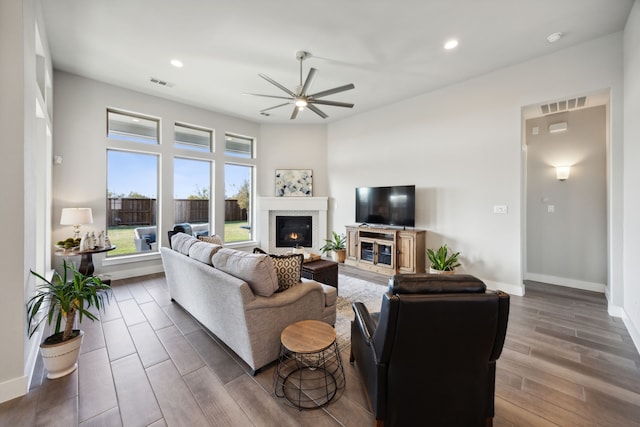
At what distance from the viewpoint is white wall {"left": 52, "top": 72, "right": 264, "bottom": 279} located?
4094 mm

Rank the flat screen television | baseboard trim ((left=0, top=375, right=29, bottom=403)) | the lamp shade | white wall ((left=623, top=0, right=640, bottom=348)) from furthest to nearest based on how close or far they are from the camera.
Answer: the flat screen television < the lamp shade < white wall ((left=623, top=0, right=640, bottom=348)) < baseboard trim ((left=0, top=375, right=29, bottom=403))

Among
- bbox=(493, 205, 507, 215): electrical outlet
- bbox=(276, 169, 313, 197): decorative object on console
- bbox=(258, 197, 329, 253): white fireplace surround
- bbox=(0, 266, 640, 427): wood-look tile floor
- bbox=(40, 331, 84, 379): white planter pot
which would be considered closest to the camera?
bbox=(0, 266, 640, 427): wood-look tile floor

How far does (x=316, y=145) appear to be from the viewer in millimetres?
6621

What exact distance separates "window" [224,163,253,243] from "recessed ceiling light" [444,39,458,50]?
481 cm

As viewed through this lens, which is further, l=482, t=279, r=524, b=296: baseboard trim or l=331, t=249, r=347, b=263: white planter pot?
l=331, t=249, r=347, b=263: white planter pot

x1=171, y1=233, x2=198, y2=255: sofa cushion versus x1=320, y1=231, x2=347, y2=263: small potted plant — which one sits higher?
x1=171, y1=233, x2=198, y2=255: sofa cushion

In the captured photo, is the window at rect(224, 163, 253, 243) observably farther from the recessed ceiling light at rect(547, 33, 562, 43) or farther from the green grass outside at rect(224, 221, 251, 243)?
the recessed ceiling light at rect(547, 33, 562, 43)

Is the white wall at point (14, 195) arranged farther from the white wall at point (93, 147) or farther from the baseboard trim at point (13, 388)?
the white wall at point (93, 147)

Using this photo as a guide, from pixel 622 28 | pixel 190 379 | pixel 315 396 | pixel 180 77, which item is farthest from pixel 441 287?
pixel 180 77

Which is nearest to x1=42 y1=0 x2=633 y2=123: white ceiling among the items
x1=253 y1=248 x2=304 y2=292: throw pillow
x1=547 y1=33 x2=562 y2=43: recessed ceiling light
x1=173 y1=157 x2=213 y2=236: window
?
x1=547 y1=33 x2=562 y2=43: recessed ceiling light

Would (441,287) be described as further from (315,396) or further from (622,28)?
(622,28)

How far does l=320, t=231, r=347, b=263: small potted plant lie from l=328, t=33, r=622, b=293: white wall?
1.61 meters

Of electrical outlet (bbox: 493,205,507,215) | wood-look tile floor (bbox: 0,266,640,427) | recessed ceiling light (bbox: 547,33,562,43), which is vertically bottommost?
wood-look tile floor (bbox: 0,266,640,427)

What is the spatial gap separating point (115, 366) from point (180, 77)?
13.7 feet
